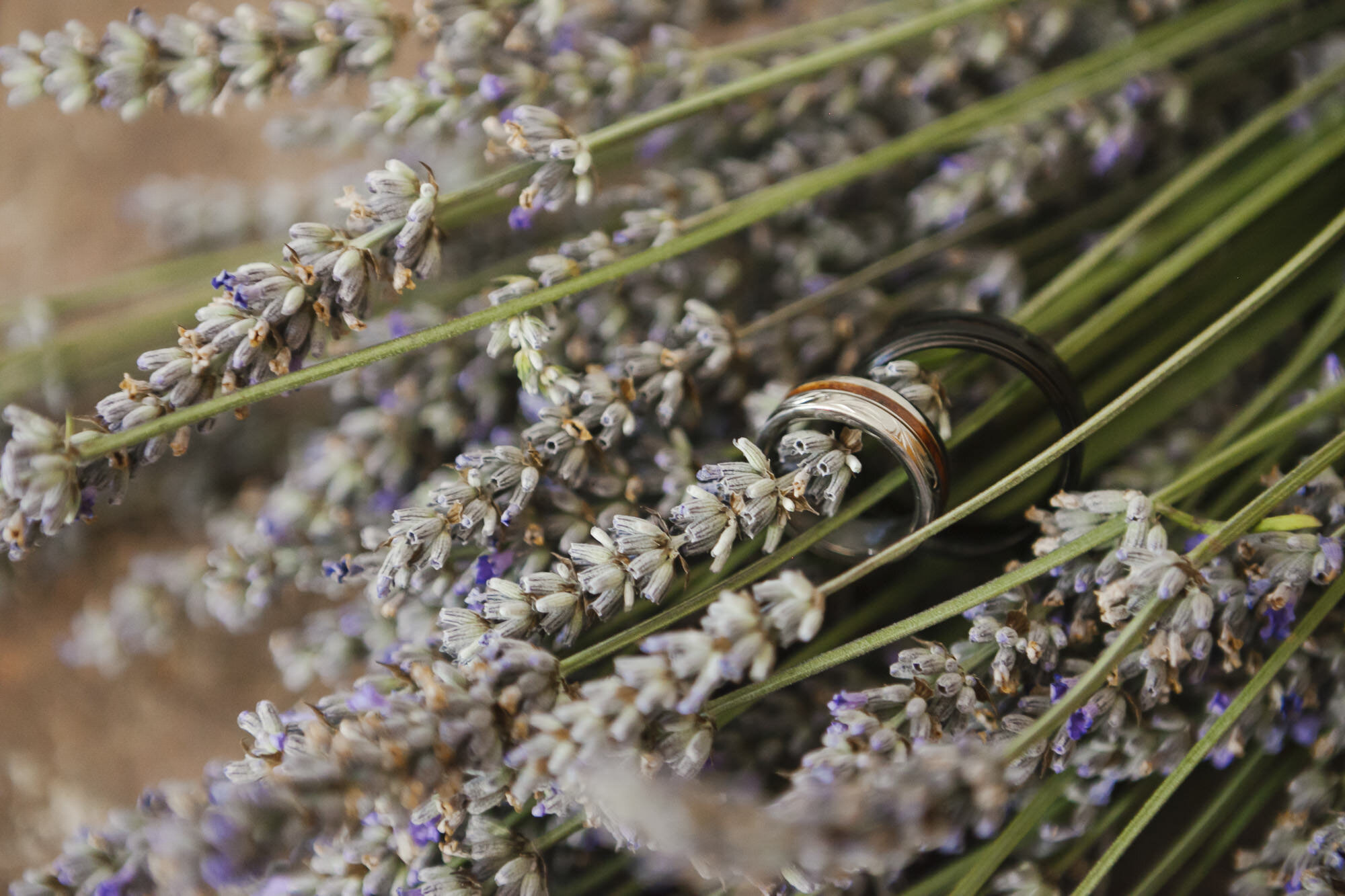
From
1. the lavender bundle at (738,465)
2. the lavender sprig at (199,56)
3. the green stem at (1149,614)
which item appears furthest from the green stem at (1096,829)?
the lavender sprig at (199,56)

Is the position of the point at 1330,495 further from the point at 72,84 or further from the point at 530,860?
the point at 72,84

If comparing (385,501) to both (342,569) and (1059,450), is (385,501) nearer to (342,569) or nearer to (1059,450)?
(342,569)

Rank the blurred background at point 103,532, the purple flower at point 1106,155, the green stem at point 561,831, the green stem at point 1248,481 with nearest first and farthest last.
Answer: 1. the green stem at point 561,831
2. the green stem at point 1248,481
3. the purple flower at point 1106,155
4. the blurred background at point 103,532

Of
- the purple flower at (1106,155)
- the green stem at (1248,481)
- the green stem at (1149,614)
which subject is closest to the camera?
the green stem at (1149,614)

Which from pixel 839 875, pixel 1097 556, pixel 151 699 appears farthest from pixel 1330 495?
pixel 151 699

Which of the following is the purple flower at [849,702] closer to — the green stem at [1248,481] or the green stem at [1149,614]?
the green stem at [1149,614]

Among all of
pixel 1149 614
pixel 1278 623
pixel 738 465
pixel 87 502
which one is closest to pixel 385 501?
pixel 87 502

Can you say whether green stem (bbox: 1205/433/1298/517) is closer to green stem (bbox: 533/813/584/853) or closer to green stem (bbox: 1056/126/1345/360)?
green stem (bbox: 1056/126/1345/360)

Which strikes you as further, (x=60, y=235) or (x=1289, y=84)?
(x=60, y=235)
